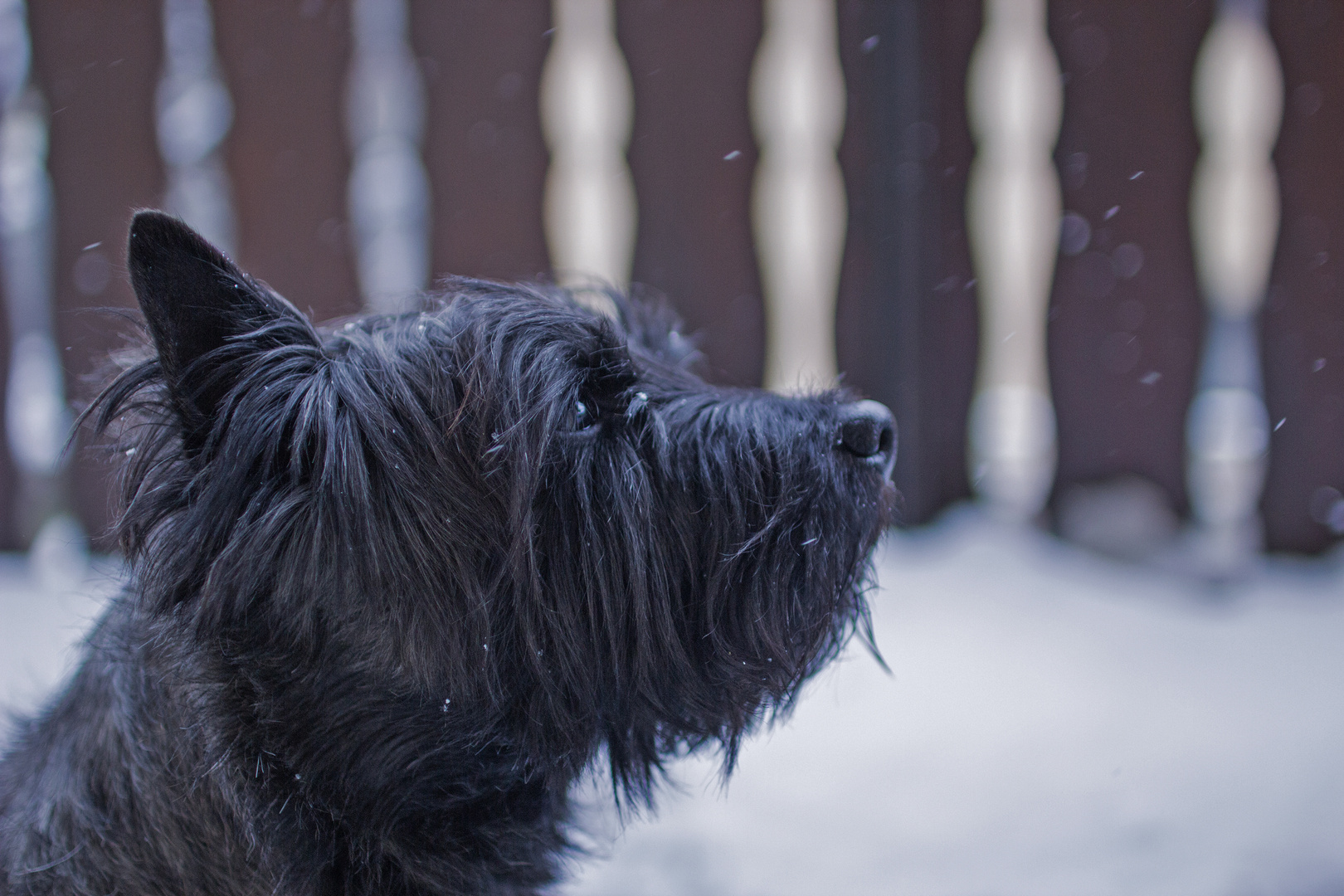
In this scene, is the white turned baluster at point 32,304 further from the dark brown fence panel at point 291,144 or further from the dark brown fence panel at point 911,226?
the dark brown fence panel at point 911,226

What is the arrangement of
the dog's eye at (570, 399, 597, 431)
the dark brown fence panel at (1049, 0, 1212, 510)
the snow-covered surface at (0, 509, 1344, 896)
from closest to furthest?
the dog's eye at (570, 399, 597, 431), the snow-covered surface at (0, 509, 1344, 896), the dark brown fence panel at (1049, 0, 1212, 510)

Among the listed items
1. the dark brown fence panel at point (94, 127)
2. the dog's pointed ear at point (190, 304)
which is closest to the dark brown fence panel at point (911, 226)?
the dog's pointed ear at point (190, 304)

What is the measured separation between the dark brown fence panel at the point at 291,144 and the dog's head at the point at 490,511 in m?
3.89

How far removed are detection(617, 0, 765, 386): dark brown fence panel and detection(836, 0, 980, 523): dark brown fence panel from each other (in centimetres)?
60

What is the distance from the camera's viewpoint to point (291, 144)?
499 cm

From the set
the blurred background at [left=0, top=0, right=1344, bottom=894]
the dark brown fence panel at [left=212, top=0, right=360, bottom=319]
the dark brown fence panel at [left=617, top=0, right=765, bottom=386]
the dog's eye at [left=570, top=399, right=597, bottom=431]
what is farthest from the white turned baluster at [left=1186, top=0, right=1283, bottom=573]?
the dark brown fence panel at [left=212, top=0, right=360, bottom=319]

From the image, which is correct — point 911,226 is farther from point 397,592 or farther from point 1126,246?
point 397,592

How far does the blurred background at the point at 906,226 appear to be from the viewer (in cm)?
453

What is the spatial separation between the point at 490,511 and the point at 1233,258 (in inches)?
191

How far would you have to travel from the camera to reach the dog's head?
4.16 ft

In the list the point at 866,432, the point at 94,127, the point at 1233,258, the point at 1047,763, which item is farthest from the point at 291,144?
the point at 1233,258

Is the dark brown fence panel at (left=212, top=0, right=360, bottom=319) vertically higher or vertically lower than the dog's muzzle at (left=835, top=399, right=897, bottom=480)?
higher

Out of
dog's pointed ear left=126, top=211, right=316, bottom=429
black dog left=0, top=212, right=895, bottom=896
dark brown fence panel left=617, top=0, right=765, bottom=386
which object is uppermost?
dark brown fence panel left=617, top=0, right=765, bottom=386

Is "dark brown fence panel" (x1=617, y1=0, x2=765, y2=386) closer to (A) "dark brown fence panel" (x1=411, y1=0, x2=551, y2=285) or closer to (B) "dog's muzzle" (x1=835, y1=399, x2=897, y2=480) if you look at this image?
(A) "dark brown fence panel" (x1=411, y1=0, x2=551, y2=285)
